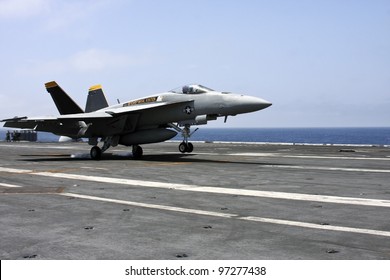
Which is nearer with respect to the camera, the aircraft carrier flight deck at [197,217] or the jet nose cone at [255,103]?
the aircraft carrier flight deck at [197,217]

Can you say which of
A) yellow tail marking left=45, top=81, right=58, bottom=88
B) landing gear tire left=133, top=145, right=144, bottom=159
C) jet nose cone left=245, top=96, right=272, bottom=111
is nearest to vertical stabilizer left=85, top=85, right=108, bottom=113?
yellow tail marking left=45, top=81, right=58, bottom=88

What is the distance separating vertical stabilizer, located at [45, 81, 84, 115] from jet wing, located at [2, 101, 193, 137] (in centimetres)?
274

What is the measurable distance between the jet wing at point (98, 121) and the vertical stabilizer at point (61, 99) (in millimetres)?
2735

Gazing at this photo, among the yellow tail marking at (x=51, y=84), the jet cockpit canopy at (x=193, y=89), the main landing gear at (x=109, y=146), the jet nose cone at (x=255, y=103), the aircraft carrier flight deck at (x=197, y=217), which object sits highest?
the yellow tail marking at (x=51, y=84)

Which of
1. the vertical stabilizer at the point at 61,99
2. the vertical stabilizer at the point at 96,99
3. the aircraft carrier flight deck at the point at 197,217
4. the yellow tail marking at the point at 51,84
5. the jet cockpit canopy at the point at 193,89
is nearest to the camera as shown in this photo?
the aircraft carrier flight deck at the point at 197,217

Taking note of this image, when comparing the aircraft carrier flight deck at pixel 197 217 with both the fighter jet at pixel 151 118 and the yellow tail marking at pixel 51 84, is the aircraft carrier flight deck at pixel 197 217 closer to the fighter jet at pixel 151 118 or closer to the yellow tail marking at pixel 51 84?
the fighter jet at pixel 151 118

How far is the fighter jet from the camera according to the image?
20031mm

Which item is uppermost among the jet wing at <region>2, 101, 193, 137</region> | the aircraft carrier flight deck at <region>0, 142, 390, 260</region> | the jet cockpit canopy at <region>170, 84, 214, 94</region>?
the jet cockpit canopy at <region>170, 84, 214, 94</region>

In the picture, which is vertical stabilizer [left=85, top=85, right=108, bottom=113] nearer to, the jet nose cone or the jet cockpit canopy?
the jet cockpit canopy

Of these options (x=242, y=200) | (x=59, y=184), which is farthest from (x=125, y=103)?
(x=242, y=200)

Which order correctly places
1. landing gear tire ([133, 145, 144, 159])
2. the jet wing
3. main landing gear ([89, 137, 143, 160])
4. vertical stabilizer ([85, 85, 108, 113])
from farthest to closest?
vertical stabilizer ([85, 85, 108, 113]) < landing gear tire ([133, 145, 144, 159]) < main landing gear ([89, 137, 143, 160]) < the jet wing

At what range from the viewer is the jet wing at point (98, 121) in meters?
22.3

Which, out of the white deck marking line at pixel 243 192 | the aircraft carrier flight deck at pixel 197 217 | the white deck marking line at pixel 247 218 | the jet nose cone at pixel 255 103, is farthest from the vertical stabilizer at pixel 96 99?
the white deck marking line at pixel 247 218
